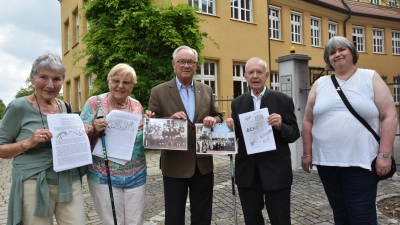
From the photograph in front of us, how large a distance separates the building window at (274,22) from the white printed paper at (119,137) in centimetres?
1598

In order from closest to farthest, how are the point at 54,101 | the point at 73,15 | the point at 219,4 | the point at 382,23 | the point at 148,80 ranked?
the point at 54,101, the point at 148,80, the point at 219,4, the point at 73,15, the point at 382,23

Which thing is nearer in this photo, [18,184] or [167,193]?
[18,184]


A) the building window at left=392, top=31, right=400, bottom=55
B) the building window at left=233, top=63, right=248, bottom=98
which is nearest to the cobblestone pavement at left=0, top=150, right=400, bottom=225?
the building window at left=233, top=63, right=248, bottom=98

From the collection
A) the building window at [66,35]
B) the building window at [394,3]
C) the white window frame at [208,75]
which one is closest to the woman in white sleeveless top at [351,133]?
the building window at [394,3]

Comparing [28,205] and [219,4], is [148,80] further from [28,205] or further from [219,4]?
[28,205]

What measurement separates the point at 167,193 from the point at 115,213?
53 cm

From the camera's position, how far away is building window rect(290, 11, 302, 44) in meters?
18.9

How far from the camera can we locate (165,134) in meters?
2.82

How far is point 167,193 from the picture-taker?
119 inches

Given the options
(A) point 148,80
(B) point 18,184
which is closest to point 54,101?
(B) point 18,184

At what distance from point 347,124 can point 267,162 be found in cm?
73

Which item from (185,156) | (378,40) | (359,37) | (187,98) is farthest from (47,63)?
(378,40)

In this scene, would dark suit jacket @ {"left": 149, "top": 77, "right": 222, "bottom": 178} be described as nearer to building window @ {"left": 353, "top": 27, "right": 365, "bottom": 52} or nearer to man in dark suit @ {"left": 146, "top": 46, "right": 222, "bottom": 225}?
man in dark suit @ {"left": 146, "top": 46, "right": 222, "bottom": 225}

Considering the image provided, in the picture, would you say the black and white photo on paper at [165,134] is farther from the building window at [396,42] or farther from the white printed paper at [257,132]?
the building window at [396,42]
